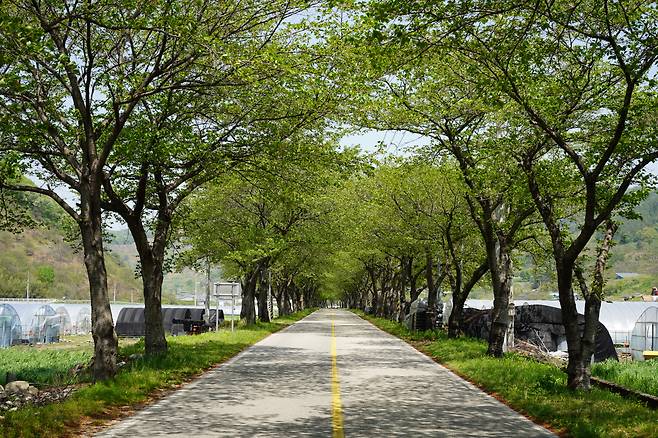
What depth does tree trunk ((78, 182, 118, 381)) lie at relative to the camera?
13.7 m

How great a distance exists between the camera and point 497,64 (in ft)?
39.8

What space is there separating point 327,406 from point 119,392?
368cm

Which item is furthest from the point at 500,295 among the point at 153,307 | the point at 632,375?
the point at 153,307

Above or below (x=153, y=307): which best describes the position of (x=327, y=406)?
below

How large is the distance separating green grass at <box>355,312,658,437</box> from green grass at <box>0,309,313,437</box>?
265 inches

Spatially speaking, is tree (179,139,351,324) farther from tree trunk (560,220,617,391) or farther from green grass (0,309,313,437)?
tree trunk (560,220,617,391)

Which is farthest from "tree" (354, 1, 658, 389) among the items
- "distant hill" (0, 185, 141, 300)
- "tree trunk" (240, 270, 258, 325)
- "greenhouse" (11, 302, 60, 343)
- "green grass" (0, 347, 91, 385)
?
"distant hill" (0, 185, 141, 300)

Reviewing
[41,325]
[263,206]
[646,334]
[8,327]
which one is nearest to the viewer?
[646,334]

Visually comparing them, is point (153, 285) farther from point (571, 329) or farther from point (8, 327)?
point (8, 327)

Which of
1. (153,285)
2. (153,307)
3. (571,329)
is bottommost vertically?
(571,329)

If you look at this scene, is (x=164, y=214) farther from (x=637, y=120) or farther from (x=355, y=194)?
(x=355, y=194)

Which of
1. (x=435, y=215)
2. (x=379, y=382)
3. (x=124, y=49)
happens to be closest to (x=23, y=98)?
(x=124, y=49)

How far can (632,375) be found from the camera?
16953 millimetres

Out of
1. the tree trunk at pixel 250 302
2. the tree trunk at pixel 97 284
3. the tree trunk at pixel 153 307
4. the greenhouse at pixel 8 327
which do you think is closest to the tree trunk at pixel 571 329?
the tree trunk at pixel 97 284
